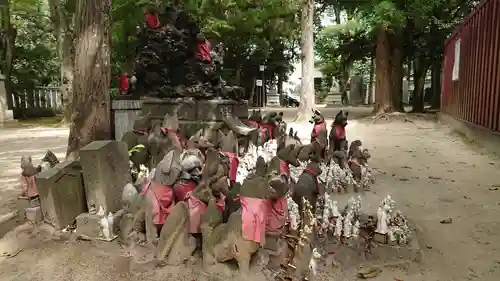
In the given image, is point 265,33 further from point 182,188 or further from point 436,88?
point 182,188

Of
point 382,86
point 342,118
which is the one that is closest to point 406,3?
point 382,86

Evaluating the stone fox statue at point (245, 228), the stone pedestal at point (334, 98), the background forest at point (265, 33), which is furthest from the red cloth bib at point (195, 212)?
the stone pedestal at point (334, 98)

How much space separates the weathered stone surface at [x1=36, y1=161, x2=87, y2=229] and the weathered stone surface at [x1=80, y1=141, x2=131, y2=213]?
0.43ft

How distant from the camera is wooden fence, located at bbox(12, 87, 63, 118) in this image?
68.7 feet

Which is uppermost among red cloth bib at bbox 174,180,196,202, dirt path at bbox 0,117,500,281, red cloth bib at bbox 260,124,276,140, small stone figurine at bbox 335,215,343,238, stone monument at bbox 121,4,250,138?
stone monument at bbox 121,4,250,138

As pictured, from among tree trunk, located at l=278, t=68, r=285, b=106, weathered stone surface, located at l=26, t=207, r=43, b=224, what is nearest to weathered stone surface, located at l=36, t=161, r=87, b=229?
weathered stone surface, located at l=26, t=207, r=43, b=224

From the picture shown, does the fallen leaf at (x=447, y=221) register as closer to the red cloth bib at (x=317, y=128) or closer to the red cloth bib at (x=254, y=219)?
the red cloth bib at (x=317, y=128)

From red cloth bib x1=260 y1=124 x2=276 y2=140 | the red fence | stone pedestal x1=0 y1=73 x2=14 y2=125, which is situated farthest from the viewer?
stone pedestal x1=0 y1=73 x2=14 y2=125

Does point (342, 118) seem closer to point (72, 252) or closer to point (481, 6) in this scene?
point (72, 252)

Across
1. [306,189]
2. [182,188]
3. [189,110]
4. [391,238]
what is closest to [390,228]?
[391,238]

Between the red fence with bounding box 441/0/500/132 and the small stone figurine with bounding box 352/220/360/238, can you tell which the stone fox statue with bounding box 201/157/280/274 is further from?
the red fence with bounding box 441/0/500/132

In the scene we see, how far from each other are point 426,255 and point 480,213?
1.57 meters

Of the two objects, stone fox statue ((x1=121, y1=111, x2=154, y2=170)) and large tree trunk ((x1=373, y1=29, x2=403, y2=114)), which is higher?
large tree trunk ((x1=373, y1=29, x2=403, y2=114))

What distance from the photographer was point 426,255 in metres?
3.24
